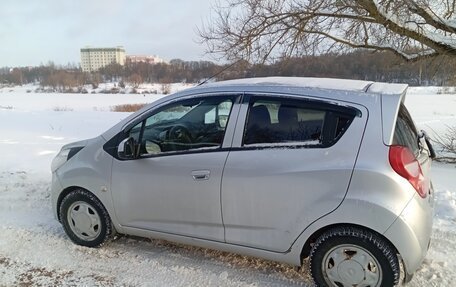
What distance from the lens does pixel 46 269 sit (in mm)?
3361

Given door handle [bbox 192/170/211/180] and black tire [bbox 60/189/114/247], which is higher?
door handle [bbox 192/170/211/180]

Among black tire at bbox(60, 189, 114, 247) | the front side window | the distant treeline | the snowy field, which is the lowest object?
the snowy field

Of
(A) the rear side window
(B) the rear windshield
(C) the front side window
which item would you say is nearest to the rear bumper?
(B) the rear windshield

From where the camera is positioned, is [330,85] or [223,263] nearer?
[330,85]

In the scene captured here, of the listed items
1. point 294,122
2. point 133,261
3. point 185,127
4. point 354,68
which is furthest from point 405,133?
point 354,68

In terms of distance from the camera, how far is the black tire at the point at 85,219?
3691 millimetres

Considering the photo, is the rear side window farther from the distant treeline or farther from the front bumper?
the distant treeline

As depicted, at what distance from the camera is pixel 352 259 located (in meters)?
2.74

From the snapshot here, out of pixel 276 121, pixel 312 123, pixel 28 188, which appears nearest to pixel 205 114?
pixel 276 121

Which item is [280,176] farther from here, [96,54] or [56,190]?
[96,54]

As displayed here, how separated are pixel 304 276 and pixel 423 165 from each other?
1.32 meters

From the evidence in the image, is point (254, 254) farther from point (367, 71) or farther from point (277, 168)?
point (367, 71)

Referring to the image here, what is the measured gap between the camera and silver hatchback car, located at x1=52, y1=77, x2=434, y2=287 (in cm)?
261

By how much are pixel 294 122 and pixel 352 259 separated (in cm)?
110
